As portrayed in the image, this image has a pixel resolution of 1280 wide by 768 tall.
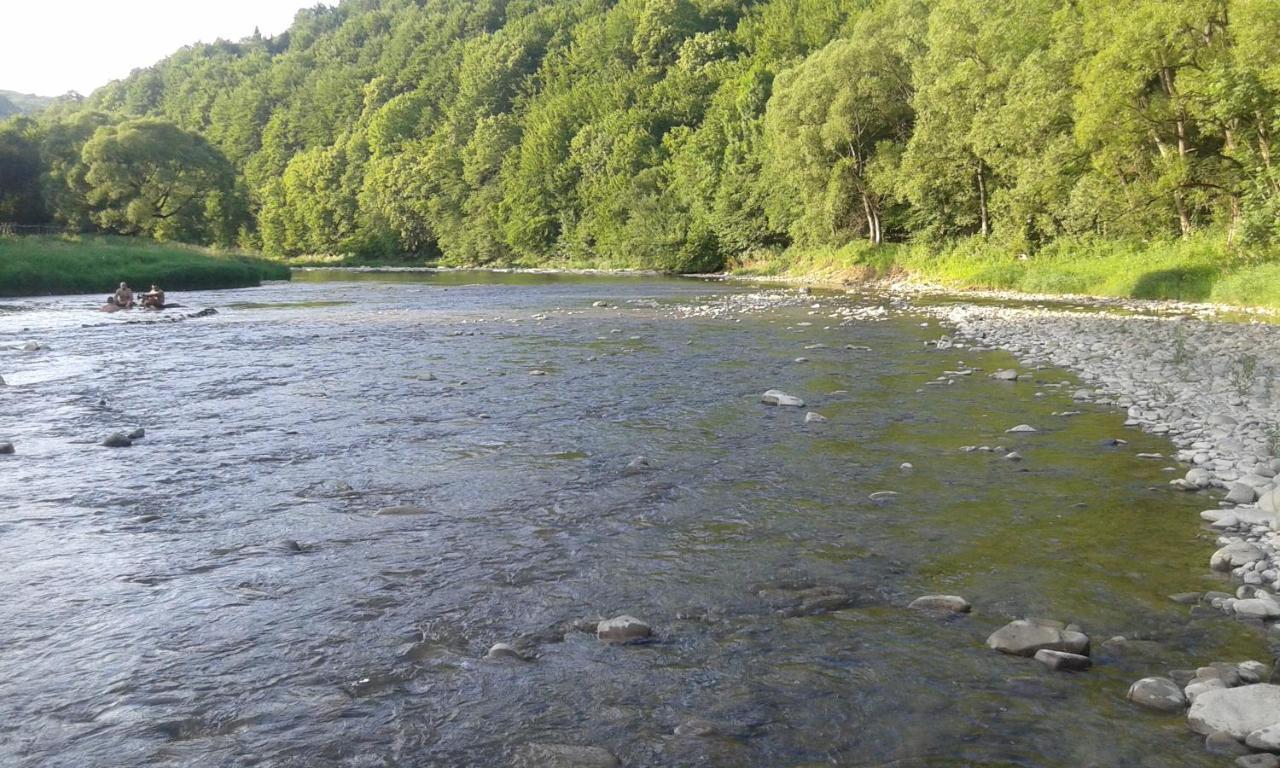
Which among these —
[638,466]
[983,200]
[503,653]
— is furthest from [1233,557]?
[983,200]

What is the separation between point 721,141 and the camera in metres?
87.0

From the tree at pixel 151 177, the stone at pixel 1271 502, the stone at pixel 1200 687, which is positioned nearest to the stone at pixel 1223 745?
the stone at pixel 1200 687

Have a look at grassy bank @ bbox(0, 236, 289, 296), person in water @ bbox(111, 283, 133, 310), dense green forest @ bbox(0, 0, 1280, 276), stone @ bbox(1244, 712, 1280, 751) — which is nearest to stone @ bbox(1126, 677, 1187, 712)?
stone @ bbox(1244, 712, 1280, 751)

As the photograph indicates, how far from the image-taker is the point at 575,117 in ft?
417

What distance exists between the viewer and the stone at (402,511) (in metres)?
9.05

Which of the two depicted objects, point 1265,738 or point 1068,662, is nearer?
point 1265,738

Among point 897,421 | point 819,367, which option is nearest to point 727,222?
point 819,367

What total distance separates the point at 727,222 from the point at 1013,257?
111 ft

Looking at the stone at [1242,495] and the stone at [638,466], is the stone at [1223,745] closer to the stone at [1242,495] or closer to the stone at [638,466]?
the stone at [1242,495]

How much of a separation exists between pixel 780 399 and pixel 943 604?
28.1 feet

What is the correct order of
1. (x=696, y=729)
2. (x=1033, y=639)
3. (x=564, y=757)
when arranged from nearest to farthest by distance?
1. (x=564, y=757)
2. (x=696, y=729)
3. (x=1033, y=639)

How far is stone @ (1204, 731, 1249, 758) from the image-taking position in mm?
4570

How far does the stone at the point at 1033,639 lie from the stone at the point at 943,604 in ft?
1.43

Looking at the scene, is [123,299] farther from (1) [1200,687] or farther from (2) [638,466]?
(1) [1200,687]
